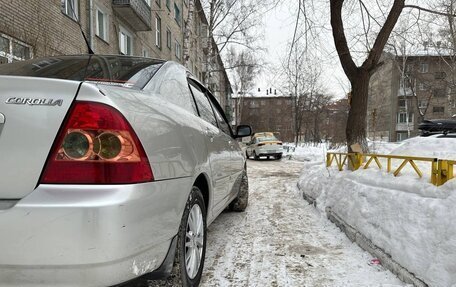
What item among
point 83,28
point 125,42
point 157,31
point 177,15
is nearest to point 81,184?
point 83,28

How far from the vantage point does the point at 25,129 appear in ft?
5.03

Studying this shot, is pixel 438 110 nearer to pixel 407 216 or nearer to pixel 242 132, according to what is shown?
pixel 242 132

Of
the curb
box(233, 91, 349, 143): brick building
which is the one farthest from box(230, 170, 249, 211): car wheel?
box(233, 91, 349, 143): brick building

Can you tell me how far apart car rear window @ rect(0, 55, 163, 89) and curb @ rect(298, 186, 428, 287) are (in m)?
2.39

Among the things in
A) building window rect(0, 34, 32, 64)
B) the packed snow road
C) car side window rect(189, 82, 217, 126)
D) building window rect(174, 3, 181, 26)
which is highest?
building window rect(174, 3, 181, 26)

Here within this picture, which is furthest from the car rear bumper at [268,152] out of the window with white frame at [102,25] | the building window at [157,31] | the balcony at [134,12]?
the window with white frame at [102,25]

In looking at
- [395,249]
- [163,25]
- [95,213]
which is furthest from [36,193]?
[163,25]

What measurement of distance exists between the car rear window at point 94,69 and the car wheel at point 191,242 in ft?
2.85

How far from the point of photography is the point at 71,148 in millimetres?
1583

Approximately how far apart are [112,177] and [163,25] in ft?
71.4

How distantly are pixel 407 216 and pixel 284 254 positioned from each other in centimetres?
124

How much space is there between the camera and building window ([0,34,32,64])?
7.14m

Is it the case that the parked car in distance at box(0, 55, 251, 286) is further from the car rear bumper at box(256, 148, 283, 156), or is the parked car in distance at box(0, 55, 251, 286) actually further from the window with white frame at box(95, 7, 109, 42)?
the car rear bumper at box(256, 148, 283, 156)

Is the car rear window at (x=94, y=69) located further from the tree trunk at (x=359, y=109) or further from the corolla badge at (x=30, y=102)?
the tree trunk at (x=359, y=109)
